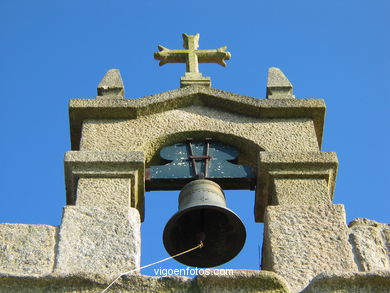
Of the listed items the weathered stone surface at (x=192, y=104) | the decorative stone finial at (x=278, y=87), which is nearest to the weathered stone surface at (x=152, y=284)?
the weathered stone surface at (x=192, y=104)

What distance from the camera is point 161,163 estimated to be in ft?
21.9

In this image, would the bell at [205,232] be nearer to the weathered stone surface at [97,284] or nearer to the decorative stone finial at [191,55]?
the weathered stone surface at [97,284]

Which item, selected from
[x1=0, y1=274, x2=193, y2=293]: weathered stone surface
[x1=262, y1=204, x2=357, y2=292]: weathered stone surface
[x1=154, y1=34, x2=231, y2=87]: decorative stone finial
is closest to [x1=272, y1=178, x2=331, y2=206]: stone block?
[x1=262, y1=204, x2=357, y2=292]: weathered stone surface

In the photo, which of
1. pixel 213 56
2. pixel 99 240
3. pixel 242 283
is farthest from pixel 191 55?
pixel 242 283

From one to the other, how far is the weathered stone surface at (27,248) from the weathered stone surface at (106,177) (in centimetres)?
54

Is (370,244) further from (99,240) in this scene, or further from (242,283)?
(99,240)

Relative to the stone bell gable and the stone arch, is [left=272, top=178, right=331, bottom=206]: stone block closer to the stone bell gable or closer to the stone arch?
the stone bell gable

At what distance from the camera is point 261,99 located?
7.00 metres

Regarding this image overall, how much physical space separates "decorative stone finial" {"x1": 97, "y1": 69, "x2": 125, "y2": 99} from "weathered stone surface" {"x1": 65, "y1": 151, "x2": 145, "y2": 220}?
1024 millimetres

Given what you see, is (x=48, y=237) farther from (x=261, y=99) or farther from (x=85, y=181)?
(x=261, y=99)

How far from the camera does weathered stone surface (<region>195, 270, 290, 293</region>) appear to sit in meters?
4.28

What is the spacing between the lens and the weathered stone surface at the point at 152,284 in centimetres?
428

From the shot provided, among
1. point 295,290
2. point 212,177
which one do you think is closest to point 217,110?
point 212,177

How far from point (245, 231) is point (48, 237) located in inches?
52.3
